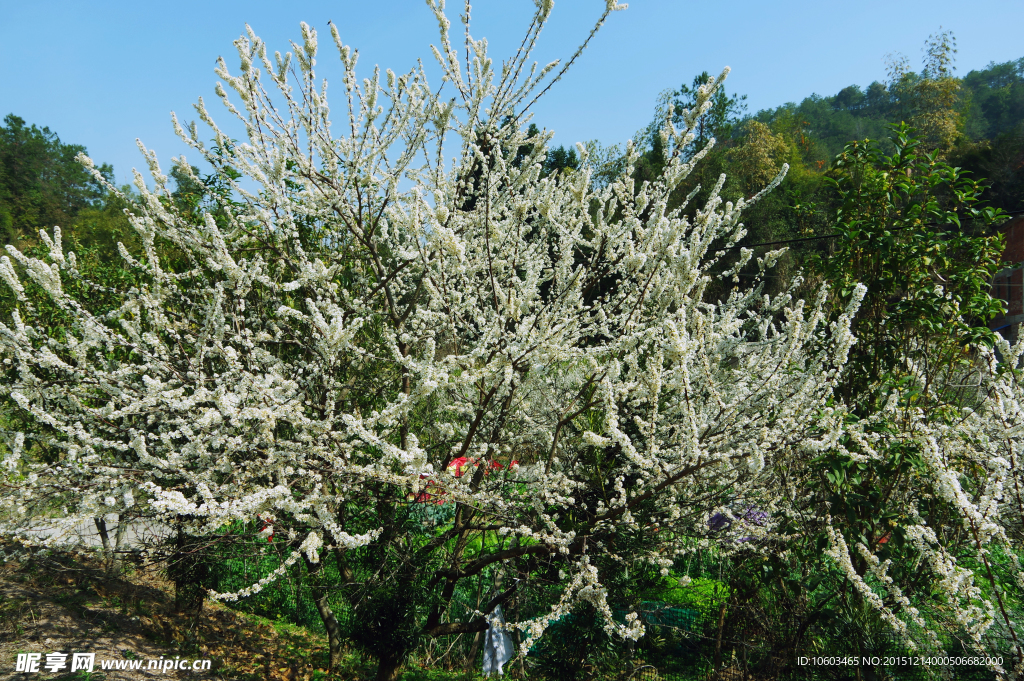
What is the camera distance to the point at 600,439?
87.0 inches

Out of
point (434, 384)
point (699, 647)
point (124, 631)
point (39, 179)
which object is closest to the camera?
point (434, 384)

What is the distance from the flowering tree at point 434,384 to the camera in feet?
8.39

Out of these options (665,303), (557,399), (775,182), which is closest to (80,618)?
(557,399)

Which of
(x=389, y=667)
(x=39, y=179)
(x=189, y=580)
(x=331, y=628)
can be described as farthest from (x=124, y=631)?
(x=39, y=179)

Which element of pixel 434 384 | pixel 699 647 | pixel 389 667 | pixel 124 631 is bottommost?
pixel 699 647

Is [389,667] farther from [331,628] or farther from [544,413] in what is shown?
[544,413]

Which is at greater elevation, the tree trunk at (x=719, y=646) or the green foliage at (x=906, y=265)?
the green foliage at (x=906, y=265)

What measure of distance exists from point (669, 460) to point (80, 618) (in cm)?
593

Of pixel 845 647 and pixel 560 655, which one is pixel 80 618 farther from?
pixel 845 647

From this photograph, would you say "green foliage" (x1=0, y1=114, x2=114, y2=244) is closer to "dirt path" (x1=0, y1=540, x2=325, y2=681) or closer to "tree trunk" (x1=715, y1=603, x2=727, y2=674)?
"dirt path" (x1=0, y1=540, x2=325, y2=681)

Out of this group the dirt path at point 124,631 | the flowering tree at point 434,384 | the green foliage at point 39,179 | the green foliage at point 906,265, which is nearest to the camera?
the flowering tree at point 434,384

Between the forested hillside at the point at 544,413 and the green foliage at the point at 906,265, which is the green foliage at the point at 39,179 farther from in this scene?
the green foliage at the point at 906,265

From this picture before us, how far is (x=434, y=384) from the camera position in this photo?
2.21 metres

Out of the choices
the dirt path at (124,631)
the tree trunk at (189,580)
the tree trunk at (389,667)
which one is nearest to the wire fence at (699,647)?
the tree trunk at (189,580)
